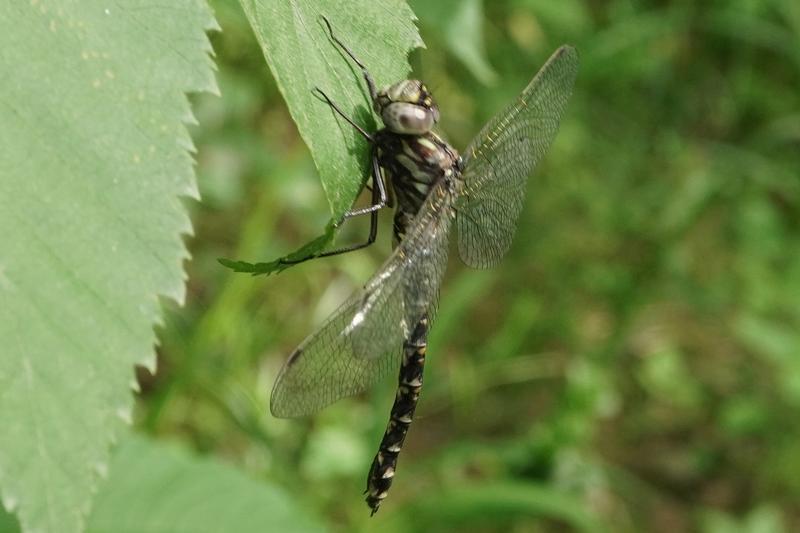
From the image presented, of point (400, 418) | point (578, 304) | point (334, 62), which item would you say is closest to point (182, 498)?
point (400, 418)

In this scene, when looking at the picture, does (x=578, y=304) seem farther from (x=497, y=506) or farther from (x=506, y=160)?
(x=506, y=160)

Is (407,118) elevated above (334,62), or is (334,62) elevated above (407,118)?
(334,62)

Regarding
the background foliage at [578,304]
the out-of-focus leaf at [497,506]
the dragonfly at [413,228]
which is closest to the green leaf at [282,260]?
the dragonfly at [413,228]

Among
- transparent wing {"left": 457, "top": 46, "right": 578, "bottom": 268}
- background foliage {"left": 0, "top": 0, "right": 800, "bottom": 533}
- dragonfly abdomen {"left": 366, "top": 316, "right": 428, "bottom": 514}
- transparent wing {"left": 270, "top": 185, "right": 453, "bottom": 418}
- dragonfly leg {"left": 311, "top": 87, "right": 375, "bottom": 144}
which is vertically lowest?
background foliage {"left": 0, "top": 0, "right": 800, "bottom": 533}

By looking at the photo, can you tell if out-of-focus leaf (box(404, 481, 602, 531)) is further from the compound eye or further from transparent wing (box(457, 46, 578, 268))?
the compound eye

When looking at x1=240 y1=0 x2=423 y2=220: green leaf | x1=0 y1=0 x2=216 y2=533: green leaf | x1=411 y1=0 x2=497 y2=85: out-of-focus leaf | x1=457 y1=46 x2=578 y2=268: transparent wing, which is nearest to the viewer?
x1=0 y1=0 x2=216 y2=533: green leaf

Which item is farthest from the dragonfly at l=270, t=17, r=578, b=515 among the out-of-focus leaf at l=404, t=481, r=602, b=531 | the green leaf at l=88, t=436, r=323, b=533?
the out-of-focus leaf at l=404, t=481, r=602, b=531

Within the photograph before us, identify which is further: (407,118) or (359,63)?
(407,118)

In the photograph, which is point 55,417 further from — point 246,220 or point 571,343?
point 571,343
